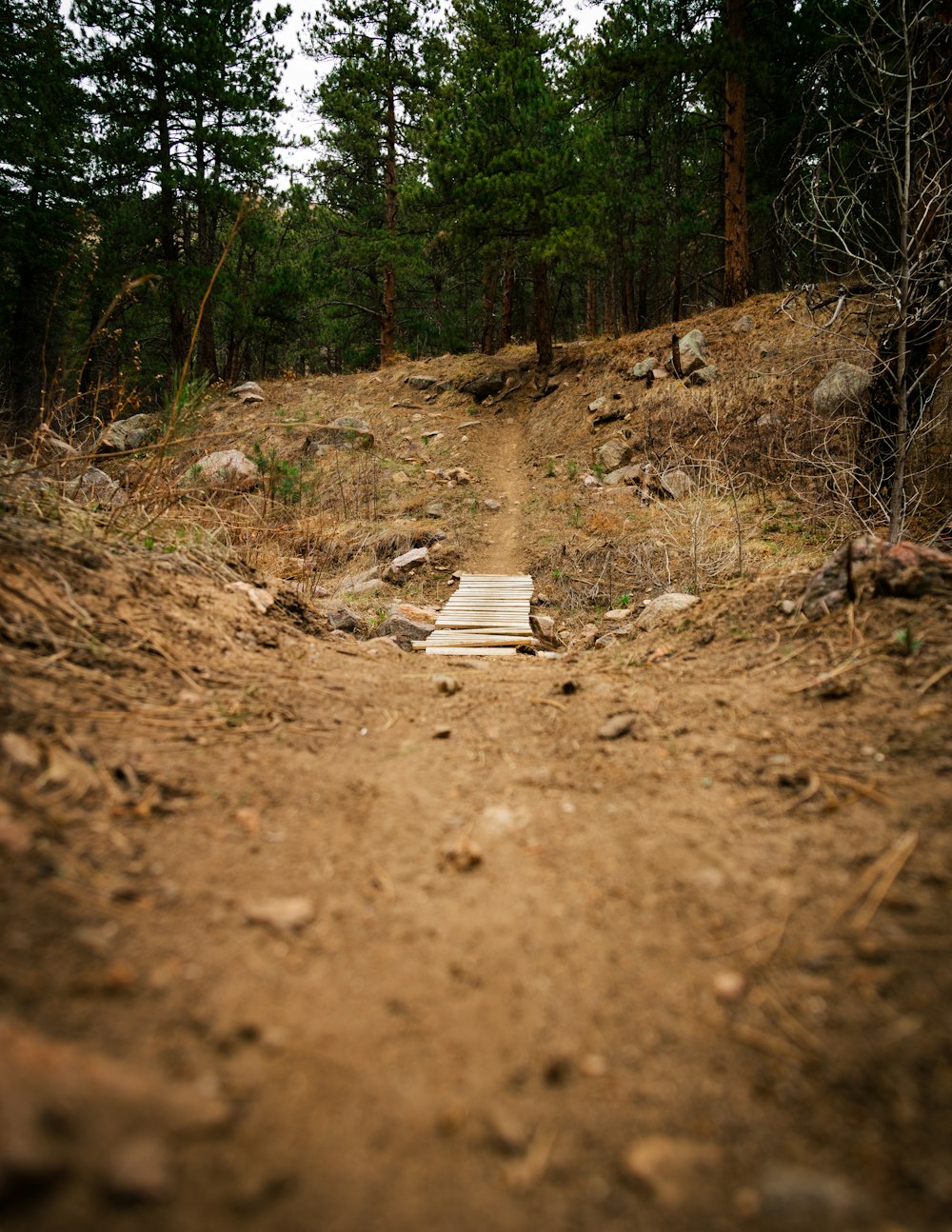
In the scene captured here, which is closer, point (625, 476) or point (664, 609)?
point (664, 609)

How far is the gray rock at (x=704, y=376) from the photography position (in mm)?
9617

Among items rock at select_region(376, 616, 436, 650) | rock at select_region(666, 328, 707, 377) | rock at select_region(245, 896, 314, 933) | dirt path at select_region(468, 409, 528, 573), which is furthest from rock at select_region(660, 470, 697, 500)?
rock at select_region(245, 896, 314, 933)

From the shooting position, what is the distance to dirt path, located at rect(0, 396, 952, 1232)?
83 centimetres

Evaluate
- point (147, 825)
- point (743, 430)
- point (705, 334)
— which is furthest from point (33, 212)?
point (147, 825)

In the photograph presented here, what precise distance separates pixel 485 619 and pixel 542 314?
10439mm

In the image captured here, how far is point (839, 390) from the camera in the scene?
7273 mm

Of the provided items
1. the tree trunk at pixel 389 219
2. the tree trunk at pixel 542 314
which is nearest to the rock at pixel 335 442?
the tree trunk at pixel 542 314

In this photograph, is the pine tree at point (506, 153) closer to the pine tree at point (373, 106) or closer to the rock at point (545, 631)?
the pine tree at point (373, 106)

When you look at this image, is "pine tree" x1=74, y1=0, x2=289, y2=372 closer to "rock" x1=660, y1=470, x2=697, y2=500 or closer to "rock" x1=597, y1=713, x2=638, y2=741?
"rock" x1=660, y1=470, x2=697, y2=500

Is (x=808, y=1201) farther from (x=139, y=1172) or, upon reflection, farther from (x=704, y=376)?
(x=704, y=376)

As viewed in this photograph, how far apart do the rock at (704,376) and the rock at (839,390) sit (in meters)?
2.02

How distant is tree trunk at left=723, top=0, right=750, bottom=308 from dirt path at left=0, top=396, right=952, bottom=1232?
12.0 meters

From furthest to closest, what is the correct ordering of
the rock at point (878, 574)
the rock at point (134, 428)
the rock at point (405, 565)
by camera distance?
the rock at point (134, 428), the rock at point (405, 565), the rock at point (878, 574)

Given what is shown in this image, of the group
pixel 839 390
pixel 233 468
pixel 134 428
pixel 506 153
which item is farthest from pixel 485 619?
pixel 134 428
